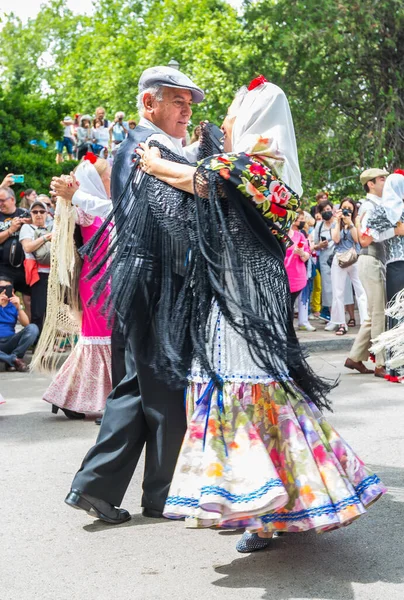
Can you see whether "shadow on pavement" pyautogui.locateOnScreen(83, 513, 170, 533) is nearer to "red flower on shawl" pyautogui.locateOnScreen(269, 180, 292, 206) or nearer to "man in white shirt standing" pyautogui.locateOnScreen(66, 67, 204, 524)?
"man in white shirt standing" pyautogui.locateOnScreen(66, 67, 204, 524)

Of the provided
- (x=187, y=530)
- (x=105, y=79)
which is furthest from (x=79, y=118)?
(x=105, y=79)

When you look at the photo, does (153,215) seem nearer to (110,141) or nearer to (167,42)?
(110,141)

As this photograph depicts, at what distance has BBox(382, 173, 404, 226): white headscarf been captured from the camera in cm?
820

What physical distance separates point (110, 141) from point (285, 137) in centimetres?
1556

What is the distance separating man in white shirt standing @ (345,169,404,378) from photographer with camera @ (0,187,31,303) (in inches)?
159

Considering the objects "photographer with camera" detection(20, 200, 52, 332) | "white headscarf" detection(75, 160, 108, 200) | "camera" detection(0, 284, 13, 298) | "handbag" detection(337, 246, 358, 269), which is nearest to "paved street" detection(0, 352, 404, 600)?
"white headscarf" detection(75, 160, 108, 200)

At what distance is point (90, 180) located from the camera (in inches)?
251

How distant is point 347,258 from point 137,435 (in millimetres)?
9029

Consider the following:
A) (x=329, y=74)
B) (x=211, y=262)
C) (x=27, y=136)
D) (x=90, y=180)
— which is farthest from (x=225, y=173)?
(x=329, y=74)

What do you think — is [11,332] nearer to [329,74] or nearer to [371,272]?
[371,272]

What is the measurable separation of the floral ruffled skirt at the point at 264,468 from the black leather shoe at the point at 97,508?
76 cm

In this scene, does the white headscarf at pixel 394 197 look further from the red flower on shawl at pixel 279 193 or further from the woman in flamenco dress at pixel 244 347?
the red flower on shawl at pixel 279 193

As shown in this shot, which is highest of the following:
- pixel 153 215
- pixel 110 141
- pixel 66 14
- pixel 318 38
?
pixel 66 14

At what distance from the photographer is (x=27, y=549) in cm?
393
